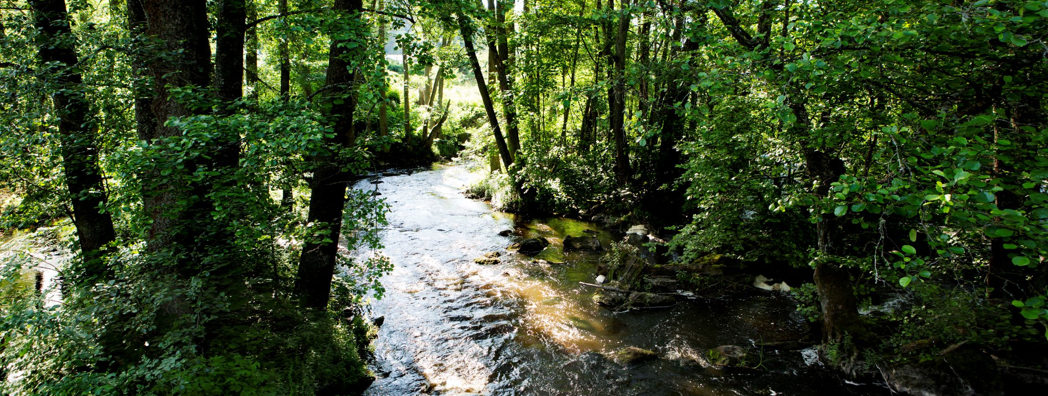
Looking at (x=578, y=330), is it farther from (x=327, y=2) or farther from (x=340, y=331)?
(x=327, y=2)

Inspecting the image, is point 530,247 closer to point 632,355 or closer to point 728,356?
point 632,355

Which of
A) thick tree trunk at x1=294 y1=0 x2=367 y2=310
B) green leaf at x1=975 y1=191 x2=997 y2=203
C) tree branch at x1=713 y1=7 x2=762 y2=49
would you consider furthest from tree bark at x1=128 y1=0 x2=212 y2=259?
green leaf at x1=975 y1=191 x2=997 y2=203

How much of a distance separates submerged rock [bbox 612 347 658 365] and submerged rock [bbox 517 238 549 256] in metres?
5.21

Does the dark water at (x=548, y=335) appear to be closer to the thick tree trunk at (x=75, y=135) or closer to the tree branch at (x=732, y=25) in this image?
the thick tree trunk at (x=75, y=135)

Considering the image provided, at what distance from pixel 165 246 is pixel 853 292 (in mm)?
8001

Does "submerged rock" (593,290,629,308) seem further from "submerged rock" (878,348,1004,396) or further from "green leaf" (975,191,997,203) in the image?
"green leaf" (975,191,997,203)

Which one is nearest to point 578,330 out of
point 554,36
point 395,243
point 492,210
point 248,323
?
point 248,323

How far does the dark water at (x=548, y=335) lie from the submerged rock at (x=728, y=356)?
15cm

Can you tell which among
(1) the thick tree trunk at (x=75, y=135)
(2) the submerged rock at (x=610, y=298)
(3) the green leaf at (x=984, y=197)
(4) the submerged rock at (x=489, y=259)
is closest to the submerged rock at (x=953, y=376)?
(2) the submerged rock at (x=610, y=298)

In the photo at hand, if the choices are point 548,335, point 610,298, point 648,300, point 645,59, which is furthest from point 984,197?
point 645,59

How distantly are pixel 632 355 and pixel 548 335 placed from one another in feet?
4.66

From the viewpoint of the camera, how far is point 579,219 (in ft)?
50.6

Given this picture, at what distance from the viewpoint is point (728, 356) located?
646 cm

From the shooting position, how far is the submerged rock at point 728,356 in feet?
20.9
